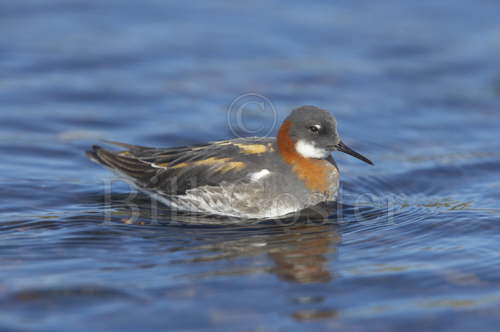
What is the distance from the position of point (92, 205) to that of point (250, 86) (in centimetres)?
553

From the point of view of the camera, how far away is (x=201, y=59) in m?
A: 14.8

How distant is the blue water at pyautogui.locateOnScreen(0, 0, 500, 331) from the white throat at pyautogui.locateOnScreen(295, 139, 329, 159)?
2.58 feet

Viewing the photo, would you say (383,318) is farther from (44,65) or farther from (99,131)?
A: (44,65)

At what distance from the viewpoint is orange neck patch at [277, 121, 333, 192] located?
895 centimetres

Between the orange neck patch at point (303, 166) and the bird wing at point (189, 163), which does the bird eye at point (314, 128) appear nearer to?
the orange neck patch at point (303, 166)

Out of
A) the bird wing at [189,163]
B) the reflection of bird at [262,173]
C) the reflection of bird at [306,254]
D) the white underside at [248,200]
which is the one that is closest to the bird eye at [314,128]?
the reflection of bird at [262,173]

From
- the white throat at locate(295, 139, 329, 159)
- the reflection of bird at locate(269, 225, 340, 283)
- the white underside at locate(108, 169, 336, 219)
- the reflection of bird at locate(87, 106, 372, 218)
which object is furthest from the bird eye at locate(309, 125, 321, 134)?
the reflection of bird at locate(269, 225, 340, 283)

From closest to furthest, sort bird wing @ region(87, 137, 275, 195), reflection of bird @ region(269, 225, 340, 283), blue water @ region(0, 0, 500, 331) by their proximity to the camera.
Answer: blue water @ region(0, 0, 500, 331) < reflection of bird @ region(269, 225, 340, 283) < bird wing @ region(87, 137, 275, 195)

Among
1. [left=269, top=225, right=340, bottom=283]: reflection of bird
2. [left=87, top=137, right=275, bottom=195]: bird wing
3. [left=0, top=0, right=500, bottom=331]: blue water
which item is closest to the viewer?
[left=0, top=0, right=500, bottom=331]: blue water

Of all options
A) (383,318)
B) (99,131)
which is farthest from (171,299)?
(99,131)

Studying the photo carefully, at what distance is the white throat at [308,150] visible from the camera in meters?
8.95

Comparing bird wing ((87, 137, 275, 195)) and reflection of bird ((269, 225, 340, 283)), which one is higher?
bird wing ((87, 137, 275, 195))

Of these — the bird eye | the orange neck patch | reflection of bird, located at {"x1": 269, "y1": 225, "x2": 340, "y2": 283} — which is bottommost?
reflection of bird, located at {"x1": 269, "y1": 225, "x2": 340, "y2": 283}

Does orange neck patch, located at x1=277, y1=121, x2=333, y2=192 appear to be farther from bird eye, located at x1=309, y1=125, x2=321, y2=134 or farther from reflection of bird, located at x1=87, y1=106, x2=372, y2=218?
bird eye, located at x1=309, y1=125, x2=321, y2=134
